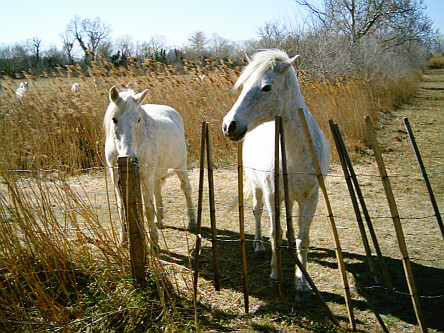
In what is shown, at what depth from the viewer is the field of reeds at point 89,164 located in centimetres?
280

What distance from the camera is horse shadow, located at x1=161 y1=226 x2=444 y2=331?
2.97 metres

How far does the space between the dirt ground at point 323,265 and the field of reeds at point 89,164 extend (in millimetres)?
367

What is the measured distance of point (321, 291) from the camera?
133 inches

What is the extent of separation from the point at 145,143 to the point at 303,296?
101 inches

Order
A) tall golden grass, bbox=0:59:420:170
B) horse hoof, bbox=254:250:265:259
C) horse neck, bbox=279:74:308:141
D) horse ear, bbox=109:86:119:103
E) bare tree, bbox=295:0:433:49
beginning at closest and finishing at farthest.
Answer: horse neck, bbox=279:74:308:141 → horse ear, bbox=109:86:119:103 → horse hoof, bbox=254:250:265:259 → tall golden grass, bbox=0:59:420:170 → bare tree, bbox=295:0:433:49

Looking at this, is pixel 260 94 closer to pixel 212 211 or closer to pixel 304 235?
pixel 212 211

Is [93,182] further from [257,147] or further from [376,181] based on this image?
[376,181]

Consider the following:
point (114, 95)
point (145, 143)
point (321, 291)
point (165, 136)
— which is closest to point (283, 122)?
point (321, 291)

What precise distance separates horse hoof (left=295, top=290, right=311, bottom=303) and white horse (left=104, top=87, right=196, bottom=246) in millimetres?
1429

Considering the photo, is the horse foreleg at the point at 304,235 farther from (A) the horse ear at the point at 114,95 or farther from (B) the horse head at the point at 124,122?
(A) the horse ear at the point at 114,95

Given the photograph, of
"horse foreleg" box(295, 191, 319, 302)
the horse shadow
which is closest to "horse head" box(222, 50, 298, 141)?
"horse foreleg" box(295, 191, 319, 302)

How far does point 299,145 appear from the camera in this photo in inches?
122

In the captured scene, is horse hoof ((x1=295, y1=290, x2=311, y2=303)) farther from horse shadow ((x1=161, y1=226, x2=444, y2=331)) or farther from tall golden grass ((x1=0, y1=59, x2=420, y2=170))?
tall golden grass ((x1=0, y1=59, x2=420, y2=170))

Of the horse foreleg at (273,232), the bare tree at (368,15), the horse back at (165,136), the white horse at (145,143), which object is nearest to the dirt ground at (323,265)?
the horse foreleg at (273,232)
